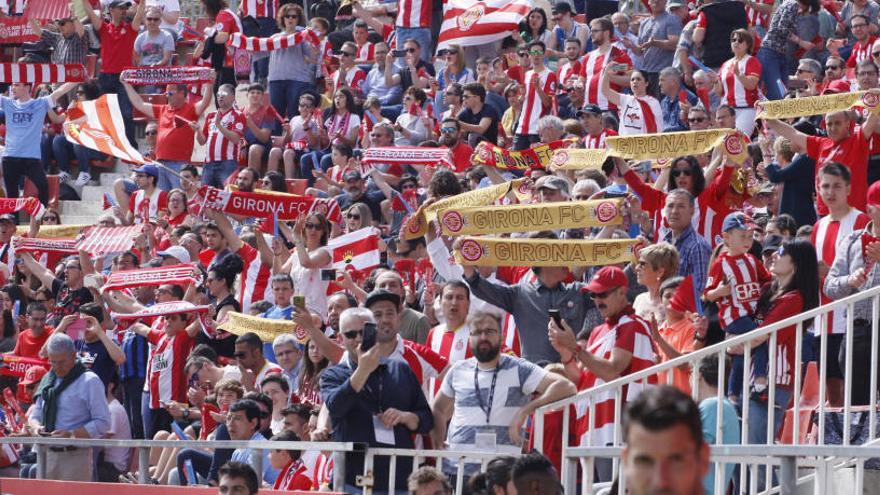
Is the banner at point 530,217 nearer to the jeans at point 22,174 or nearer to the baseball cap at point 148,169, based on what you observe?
the baseball cap at point 148,169

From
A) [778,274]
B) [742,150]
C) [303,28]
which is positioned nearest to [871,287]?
[778,274]

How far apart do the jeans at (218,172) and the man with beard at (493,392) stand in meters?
11.0

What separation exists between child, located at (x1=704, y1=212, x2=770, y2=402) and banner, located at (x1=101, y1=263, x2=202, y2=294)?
591 centimetres

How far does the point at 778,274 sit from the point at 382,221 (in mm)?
7695

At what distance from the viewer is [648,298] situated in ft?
33.1

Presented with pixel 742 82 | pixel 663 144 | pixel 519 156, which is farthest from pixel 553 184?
pixel 742 82

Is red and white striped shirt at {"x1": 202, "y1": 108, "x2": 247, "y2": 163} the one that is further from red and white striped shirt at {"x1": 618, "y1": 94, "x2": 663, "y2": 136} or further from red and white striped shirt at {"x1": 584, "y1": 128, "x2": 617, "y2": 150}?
red and white striped shirt at {"x1": 584, "y1": 128, "x2": 617, "y2": 150}

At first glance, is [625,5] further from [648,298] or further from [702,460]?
[702,460]

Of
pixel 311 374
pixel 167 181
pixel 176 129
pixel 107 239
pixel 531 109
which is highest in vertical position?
pixel 531 109

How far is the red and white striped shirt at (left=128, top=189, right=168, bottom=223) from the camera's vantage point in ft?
60.7

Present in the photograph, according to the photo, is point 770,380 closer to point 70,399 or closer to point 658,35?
point 70,399

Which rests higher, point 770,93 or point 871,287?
point 770,93

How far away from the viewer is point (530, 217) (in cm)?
1133

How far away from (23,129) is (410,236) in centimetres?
905
